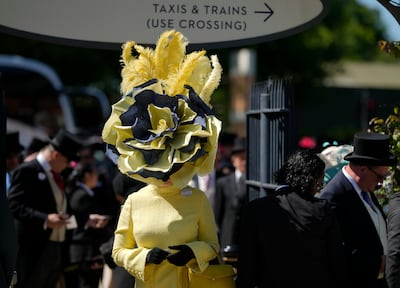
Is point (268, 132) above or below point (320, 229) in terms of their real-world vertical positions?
above

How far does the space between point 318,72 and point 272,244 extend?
30346 mm

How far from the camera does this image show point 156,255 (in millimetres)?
4926

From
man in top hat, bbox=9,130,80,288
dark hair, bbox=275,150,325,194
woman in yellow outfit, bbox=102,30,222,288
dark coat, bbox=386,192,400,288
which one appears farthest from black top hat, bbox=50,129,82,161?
dark coat, bbox=386,192,400,288

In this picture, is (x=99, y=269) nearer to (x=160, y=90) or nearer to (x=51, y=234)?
(x=51, y=234)

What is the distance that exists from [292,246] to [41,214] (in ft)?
10.9

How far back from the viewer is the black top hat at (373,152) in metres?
5.53

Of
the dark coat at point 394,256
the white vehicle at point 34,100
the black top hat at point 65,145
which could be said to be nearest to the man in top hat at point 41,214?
the black top hat at point 65,145

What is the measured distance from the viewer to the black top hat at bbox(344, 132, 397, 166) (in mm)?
5527

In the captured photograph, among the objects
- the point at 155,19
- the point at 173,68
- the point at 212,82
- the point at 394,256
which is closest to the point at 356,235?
the point at 394,256

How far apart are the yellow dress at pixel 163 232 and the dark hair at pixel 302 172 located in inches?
21.6

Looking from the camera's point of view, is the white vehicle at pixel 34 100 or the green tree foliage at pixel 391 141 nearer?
the green tree foliage at pixel 391 141

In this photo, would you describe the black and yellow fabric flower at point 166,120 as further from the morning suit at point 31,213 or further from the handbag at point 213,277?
the morning suit at point 31,213

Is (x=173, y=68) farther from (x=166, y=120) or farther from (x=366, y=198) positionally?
(x=366, y=198)

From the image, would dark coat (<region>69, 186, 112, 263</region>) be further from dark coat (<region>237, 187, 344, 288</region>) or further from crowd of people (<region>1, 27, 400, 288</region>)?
dark coat (<region>237, 187, 344, 288</region>)
